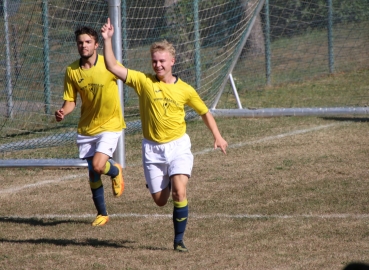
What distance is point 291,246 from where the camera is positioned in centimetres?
549

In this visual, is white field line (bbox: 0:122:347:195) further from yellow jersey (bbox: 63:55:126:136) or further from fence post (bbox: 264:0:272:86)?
fence post (bbox: 264:0:272:86)

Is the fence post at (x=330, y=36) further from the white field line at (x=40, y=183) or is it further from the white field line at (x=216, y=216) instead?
the white field line at (x=216, y=216)

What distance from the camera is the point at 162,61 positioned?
5.59m

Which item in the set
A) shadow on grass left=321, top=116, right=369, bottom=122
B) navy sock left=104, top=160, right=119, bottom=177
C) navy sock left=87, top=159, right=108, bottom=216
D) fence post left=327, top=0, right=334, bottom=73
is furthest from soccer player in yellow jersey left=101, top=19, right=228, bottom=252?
fence post left=327, top=0, right=334, bottom=73

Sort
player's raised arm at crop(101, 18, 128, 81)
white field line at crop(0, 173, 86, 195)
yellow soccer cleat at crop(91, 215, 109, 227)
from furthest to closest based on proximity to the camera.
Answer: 1. white field line at crop(0, 173, 86, 195)
2. yellow soccer cleat at crop(91, 215, 109, 227)
3. player's raised arm at crop(101, 18, 128, 81)

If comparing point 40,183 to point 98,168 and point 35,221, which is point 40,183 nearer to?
point 35,221

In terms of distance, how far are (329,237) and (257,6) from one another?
6.52 m

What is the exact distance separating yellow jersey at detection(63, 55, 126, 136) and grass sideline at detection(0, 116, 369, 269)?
85 cm

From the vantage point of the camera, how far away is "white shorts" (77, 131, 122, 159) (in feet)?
21.5

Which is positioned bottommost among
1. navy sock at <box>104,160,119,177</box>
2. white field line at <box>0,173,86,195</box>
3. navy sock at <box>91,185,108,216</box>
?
white field line at <box>0,173,86,195</box>

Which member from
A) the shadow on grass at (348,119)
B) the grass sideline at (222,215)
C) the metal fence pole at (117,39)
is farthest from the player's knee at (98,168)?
the shadow on grass at (348,119)

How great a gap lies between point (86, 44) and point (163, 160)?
1493 millimetres

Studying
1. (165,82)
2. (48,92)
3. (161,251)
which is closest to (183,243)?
(161,251)

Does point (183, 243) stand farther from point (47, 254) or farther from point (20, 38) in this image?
point (20, 38)
